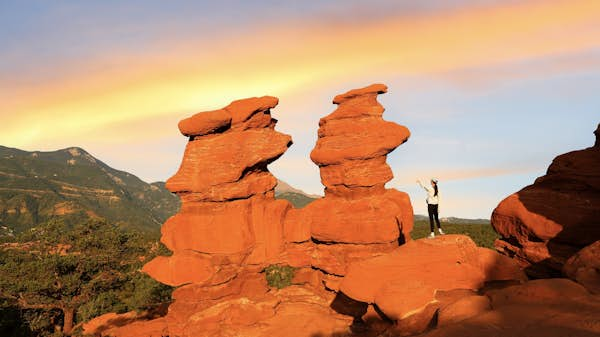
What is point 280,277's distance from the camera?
1174 inches

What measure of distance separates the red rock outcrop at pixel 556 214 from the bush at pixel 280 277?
1696cm

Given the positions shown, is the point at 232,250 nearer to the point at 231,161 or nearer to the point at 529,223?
the point at 231,161

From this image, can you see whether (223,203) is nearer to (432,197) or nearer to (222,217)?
(222,217)

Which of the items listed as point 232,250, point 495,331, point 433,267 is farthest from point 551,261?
point 232,250

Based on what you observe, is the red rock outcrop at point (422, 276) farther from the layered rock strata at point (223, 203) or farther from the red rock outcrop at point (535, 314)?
the layered rock strata at point (223, 203)

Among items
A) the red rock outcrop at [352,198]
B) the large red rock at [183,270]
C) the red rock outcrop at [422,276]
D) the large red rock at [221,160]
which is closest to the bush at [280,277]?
the red rock outcrop at [352,198]

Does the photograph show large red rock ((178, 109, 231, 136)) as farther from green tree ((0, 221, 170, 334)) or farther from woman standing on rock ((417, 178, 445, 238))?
green tree ((0, 221, 170, 334))

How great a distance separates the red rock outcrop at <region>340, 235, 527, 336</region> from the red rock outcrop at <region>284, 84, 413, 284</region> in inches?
330

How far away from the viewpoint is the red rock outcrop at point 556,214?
15.5m

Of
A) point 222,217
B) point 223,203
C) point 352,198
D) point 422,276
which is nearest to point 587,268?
point 422,276

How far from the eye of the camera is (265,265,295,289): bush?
92.8ft

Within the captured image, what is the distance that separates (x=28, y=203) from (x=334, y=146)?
225m

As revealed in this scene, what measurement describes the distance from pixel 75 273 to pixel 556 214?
117 feet

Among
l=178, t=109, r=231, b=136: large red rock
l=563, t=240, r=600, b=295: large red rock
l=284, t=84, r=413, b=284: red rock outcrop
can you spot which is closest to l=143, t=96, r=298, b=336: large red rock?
l=178, t=109, r=231, b=136: large red rock
